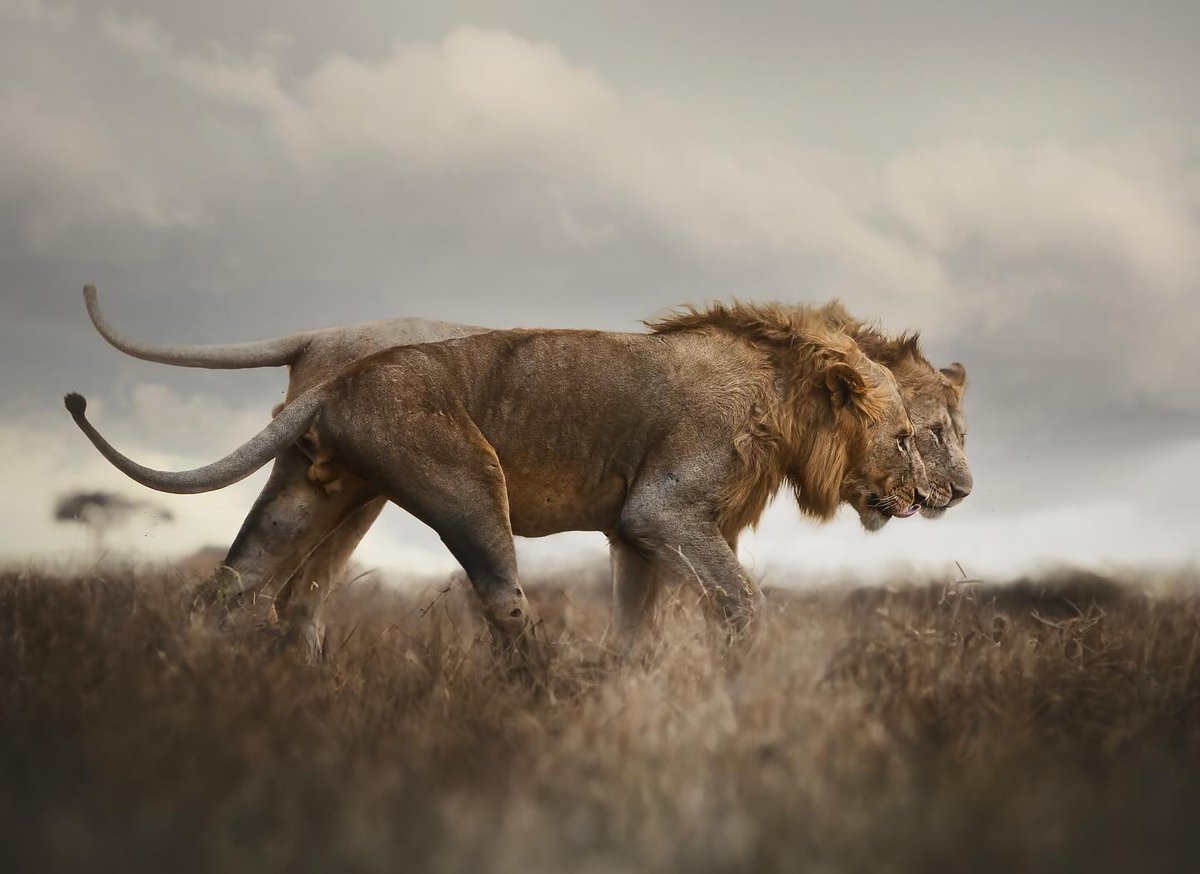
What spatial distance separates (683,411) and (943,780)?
266cm

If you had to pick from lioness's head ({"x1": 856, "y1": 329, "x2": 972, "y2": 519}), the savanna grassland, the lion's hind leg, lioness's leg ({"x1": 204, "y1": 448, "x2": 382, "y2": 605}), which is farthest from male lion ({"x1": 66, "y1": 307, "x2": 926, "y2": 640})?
lioness's head ({"x1": 856, "y1": 329, "x2": 972, "y2": 519})

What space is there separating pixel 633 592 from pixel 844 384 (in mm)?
1521

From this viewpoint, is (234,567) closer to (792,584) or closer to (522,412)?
(522,412)

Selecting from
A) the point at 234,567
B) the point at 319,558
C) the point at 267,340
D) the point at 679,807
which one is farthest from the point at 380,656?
the point at 267,340

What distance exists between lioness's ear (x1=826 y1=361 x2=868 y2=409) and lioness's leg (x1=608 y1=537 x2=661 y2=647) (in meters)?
1.28

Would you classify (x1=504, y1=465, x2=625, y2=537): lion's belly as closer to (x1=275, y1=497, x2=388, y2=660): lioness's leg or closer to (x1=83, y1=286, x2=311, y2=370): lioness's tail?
(x1=275, y1=497, x2=388, y2=660): lioness's leg

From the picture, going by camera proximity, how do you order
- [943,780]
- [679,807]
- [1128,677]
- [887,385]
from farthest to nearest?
[887,385] → [1128,677] → [943,780] → [679,807]

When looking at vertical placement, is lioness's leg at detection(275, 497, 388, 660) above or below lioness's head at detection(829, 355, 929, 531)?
below

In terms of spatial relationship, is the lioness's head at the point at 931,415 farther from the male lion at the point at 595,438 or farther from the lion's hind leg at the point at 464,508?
the lion's hind leg at the point at 464,508

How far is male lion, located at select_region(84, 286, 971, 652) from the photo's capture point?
6426mm

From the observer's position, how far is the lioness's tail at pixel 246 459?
6160 millimetres

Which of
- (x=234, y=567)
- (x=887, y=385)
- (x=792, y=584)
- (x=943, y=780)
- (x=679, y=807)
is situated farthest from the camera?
(x=792, y=584)

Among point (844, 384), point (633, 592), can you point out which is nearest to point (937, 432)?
point (844, 384)

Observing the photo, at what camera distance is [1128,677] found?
18.7 feet
